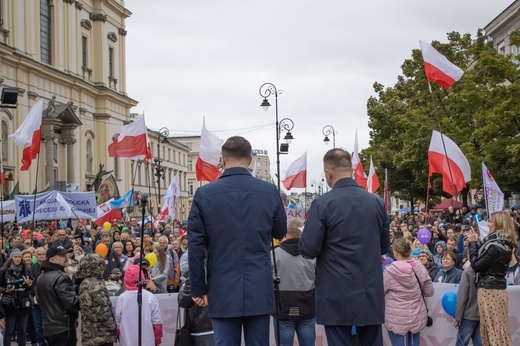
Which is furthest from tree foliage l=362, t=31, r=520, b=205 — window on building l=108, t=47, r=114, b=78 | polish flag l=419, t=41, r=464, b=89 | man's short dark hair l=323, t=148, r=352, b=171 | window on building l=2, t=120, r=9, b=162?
window on building l=2, t=120, r=9, b=162

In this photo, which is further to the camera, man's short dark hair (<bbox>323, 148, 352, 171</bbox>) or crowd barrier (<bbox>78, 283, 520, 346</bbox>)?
crowd barrier (<bbox>78, 283, 520, 346</bbox>)

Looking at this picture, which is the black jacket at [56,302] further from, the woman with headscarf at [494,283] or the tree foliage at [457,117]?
the tree foliage at [457,117]

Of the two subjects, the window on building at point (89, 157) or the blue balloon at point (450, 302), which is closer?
the blue balloon at point (450, 302)

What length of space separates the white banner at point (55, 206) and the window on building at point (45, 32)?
28320 mm

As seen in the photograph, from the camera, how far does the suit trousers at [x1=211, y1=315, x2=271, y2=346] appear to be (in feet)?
16.8

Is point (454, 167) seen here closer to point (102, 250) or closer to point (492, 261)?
point (102, 250)

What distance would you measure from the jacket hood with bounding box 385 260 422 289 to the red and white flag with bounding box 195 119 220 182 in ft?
45.5

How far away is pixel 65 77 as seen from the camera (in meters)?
50.3

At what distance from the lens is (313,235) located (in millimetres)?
5262

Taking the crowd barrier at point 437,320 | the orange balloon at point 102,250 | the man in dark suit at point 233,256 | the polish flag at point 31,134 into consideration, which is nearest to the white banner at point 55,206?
the polish flag at point 31,134

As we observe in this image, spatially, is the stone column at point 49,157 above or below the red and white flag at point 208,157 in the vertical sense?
above

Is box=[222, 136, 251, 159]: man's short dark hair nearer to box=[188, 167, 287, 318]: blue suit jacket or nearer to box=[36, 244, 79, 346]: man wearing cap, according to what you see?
box=[188, 167, 287, 318]: blue suit jacket

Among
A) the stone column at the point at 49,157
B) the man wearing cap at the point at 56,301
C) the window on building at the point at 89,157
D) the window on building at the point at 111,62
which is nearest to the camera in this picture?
the man wearing cap at the point at 56,301

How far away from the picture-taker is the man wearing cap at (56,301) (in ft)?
26.8
